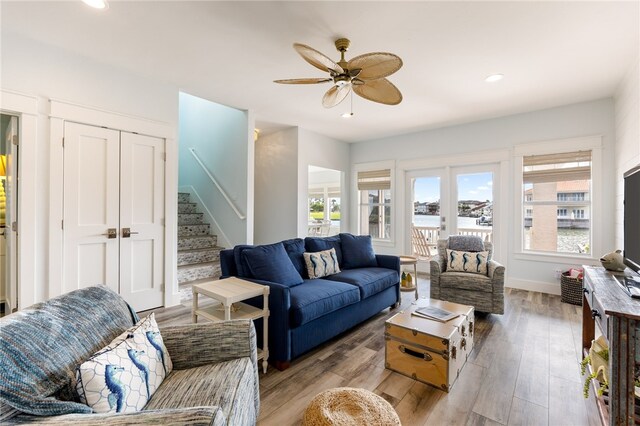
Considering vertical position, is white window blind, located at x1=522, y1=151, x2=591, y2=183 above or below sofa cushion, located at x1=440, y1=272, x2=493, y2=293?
above

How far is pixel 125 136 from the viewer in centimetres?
317

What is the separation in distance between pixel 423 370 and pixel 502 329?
4.72 feet

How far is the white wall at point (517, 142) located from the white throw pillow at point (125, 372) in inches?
190

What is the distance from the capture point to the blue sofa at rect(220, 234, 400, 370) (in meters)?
2.22

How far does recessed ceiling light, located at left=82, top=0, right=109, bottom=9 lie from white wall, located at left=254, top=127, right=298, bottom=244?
3246 millimetres

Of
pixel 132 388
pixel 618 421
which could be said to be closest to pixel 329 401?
pixel 132 388

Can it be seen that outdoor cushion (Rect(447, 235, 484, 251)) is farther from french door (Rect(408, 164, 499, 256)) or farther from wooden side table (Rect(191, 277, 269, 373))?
wooden side table (Rect(191, 277, 269, 373))

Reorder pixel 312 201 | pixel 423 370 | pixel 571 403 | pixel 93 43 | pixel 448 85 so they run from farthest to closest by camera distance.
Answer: pixel 312 201, pixel 448 85, pixel 93 43, pixel 423 370, pixel 571 403

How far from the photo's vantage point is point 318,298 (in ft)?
7.84

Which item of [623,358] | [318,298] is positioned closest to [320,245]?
[318,298]

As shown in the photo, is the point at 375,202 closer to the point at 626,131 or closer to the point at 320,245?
the point at 320,245

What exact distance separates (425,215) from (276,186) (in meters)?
2.85

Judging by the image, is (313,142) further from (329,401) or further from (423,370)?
(329,401)

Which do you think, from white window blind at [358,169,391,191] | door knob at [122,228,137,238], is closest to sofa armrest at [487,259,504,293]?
white window blind at [358,169,391,191]
